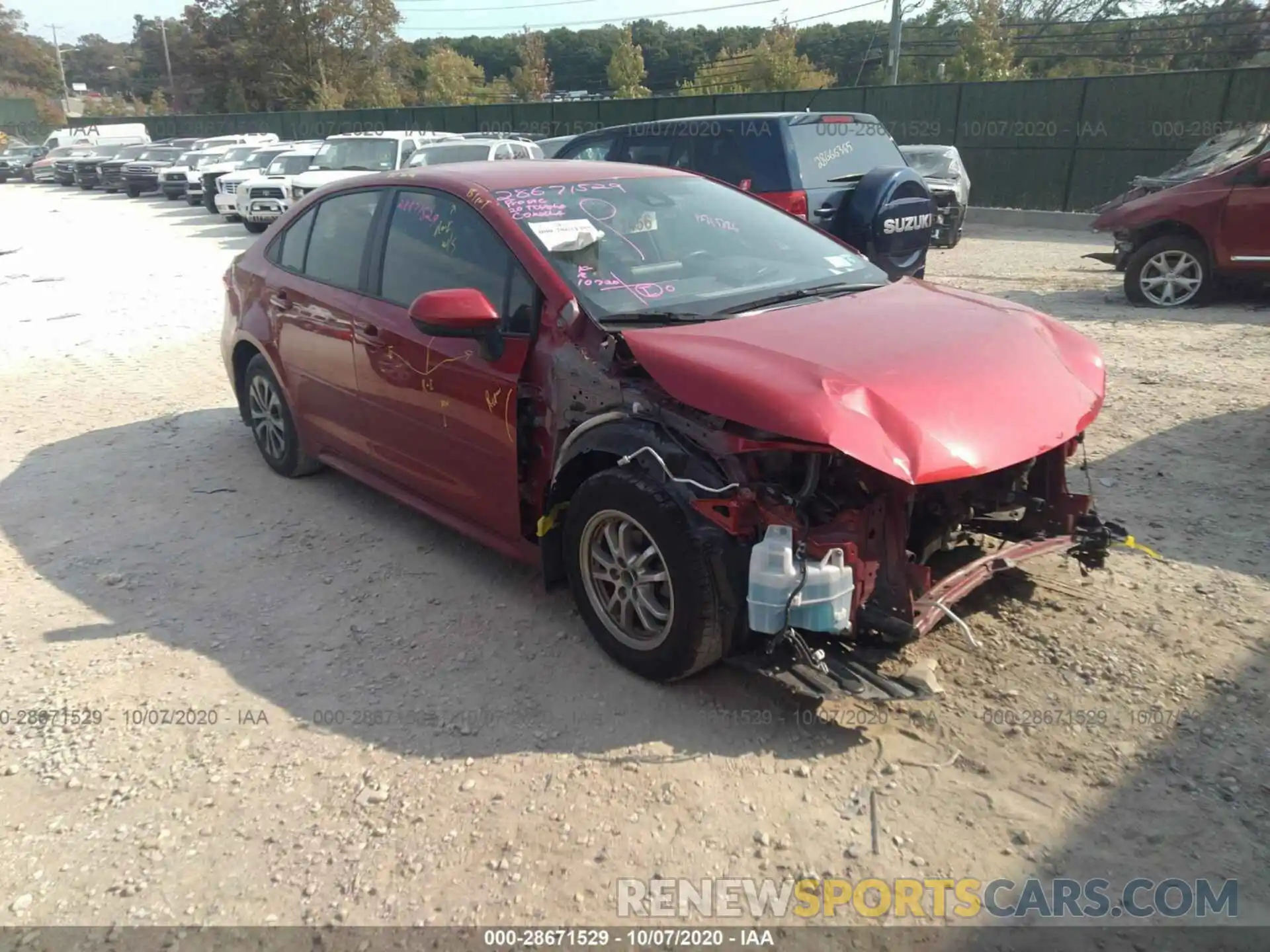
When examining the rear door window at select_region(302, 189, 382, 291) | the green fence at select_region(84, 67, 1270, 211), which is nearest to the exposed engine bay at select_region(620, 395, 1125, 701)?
the rear door window at select_region(302, 189, 382, 291)

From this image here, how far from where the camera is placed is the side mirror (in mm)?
3545

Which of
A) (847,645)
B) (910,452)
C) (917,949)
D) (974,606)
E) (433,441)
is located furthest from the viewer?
(433,441)

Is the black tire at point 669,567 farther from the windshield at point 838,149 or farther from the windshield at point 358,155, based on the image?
the windshield at point 358,155

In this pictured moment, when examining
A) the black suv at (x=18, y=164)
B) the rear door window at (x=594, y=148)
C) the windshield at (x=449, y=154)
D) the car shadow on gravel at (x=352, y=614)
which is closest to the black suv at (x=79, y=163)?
the black suv at (x=18, y=164)

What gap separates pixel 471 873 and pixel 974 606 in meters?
2.25

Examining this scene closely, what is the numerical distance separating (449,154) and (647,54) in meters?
56.8

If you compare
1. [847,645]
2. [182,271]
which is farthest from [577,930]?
[182,271]

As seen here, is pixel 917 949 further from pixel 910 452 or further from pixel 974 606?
pixel 974 606

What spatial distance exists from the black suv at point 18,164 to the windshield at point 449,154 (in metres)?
35.3

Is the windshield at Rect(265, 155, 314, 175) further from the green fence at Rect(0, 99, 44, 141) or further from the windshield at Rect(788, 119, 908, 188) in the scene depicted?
the green fence at Rect(0, 99, 44, 141)

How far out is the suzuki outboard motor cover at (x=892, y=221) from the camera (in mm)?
7031

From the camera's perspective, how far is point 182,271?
1414cm

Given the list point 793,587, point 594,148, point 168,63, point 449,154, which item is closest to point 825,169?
point 594,148

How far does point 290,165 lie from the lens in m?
19.7
